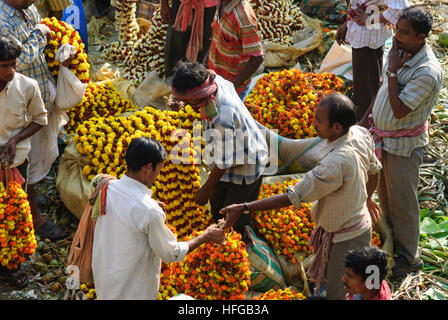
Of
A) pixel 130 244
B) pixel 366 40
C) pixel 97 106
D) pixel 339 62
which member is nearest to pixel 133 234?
pixel 130 244

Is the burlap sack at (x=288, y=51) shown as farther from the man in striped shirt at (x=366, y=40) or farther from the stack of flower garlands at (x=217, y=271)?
the stack of flower garlands at (x=217, y=271)

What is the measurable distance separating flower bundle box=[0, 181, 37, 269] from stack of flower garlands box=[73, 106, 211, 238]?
0.69m

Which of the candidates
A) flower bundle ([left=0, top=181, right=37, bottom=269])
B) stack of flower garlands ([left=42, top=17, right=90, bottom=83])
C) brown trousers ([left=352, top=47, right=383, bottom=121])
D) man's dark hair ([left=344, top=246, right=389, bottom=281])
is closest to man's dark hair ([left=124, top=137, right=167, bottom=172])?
man's dark hair ([left=344, top=246, right=389, bottom=281])

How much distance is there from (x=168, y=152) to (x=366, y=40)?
201 cm

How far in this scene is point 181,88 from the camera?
3.22 metres

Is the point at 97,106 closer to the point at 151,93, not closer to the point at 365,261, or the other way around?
the point at 151,93

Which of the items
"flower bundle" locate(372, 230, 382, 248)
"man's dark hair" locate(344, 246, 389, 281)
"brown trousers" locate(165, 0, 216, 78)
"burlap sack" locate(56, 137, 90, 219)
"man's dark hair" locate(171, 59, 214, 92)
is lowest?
"flower bundle" locate(372, 230, 382, 248)

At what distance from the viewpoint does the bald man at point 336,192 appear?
2.76 metres

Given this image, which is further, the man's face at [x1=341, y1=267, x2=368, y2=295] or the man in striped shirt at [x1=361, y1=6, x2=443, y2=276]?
the man in striped shirt at [x1=361, y1=6, x2=443, y2=276]

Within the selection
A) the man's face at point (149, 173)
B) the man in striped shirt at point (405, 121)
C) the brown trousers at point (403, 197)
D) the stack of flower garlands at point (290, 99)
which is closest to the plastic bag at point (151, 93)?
the stack of flower garlands at point (290, 99)

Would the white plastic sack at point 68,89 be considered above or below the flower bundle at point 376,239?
above

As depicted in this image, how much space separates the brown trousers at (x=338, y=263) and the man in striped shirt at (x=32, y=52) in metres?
2.18

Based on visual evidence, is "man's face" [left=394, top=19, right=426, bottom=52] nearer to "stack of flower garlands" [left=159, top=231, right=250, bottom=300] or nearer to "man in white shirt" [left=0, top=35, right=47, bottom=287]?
"stack of flower garlands" [left=159, top=231, right=250, bottom=300]

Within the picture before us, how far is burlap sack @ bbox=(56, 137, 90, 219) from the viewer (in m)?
4.20
